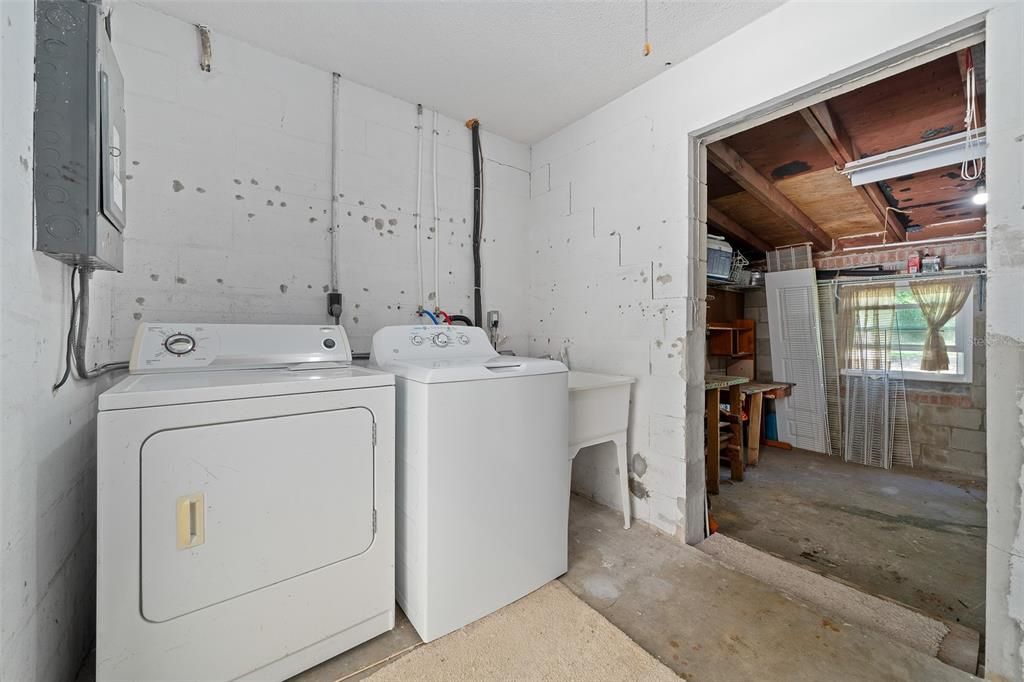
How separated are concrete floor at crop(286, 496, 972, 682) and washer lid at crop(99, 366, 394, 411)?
0.91 meters

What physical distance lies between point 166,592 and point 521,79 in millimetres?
2536

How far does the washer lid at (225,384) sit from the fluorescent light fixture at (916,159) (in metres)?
2.64

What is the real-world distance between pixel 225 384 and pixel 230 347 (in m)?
0.44

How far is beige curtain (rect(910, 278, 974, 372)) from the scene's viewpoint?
11.6 feet

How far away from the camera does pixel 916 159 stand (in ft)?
7.22

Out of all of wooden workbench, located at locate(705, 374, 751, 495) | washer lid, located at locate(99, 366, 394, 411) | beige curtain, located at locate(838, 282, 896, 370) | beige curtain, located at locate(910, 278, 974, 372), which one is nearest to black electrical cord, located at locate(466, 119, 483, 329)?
washer lid, located at locate(99, 366, 394, 411)

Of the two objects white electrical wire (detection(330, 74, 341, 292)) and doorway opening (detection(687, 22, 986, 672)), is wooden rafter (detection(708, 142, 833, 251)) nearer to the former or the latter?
doorway opening (detection(687, 22, 986, 672))

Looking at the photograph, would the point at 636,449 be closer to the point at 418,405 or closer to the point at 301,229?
the point at 418,405

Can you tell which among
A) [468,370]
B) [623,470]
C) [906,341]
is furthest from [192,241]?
[906,341]

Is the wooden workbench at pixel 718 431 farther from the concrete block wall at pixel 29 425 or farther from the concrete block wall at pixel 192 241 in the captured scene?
the concrete block wall at pixel 29 425

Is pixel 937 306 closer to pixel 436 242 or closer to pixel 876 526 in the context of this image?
pixel 876 526

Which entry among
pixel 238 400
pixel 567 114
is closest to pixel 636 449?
pixel 238 400

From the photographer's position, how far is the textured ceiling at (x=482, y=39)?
1.67 metres

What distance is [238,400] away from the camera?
1.11m
